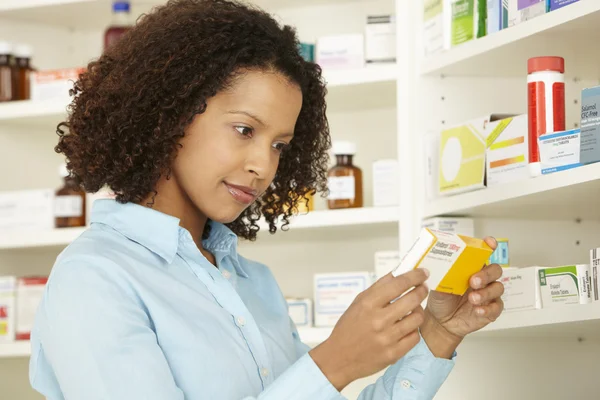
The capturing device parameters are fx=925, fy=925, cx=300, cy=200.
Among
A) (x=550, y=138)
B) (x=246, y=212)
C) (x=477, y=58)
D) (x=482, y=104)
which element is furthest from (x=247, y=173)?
(x=482, y=104)

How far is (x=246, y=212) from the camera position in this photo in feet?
4.75

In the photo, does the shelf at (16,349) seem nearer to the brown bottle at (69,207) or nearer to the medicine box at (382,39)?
the brown bottle at (69,207)

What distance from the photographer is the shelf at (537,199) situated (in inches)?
54.6

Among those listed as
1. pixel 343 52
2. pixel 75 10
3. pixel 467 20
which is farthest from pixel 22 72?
pixel 467 20

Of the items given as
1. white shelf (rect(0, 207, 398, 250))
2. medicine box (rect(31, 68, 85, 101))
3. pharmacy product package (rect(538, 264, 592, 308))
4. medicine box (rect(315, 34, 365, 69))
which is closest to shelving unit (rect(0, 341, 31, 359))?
white shelf (rect(0, 207, 398, 250))

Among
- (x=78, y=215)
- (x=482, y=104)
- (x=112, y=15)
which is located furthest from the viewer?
(x=112, y=15)

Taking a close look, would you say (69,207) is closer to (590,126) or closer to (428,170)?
(428,170)

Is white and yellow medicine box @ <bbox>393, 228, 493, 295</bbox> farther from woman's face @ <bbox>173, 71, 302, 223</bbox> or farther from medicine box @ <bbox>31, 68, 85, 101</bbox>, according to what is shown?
medicine box @ <bbox>31, 68, 85, 101</bbox>

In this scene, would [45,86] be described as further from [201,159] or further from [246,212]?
[201,159]

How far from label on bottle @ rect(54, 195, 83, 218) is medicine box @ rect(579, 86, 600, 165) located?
126cm

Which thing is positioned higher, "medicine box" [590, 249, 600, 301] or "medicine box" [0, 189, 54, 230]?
"medicine box" [0, 189, 54, 230]

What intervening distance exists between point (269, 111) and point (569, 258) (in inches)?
34.9

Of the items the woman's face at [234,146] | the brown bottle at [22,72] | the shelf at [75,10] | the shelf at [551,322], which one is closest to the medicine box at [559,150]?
the shelf at [551,322]

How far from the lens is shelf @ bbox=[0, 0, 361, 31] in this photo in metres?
2.29
